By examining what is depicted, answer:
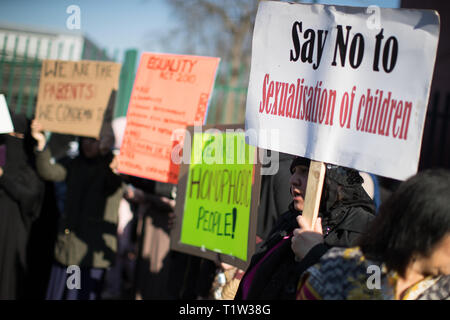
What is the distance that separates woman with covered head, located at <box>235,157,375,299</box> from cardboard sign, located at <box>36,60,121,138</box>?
2483 millimetres

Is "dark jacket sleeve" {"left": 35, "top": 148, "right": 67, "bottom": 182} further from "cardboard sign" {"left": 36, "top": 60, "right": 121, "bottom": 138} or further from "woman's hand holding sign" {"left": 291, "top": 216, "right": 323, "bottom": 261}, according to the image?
"woman's hand holding sign" {"left": 291, "top": 216, "right": 323, "bottom": 261}

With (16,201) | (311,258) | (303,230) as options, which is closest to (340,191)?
(303,230)

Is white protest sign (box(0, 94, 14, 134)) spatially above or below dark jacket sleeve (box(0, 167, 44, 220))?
above

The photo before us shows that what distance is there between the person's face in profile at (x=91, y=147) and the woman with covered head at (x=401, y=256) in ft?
10.0

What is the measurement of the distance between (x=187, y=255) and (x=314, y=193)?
7.22 ft

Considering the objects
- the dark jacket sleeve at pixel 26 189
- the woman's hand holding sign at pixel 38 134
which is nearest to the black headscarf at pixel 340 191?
the woman's hand holding sign at pixel 38 134

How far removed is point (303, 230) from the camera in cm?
193

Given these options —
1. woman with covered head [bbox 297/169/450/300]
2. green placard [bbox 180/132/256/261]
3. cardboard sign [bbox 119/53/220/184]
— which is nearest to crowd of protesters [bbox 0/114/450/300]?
woman with covered head [bbox 297/169/450/300]

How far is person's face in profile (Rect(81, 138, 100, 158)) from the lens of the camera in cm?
442

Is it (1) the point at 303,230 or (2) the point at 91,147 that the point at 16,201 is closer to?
(2) the point at 91,147

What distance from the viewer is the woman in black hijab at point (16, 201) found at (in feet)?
15.0

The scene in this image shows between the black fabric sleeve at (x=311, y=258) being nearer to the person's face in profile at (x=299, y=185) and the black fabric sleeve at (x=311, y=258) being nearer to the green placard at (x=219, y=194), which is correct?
the person's face in profile at (x=299, y=185)
